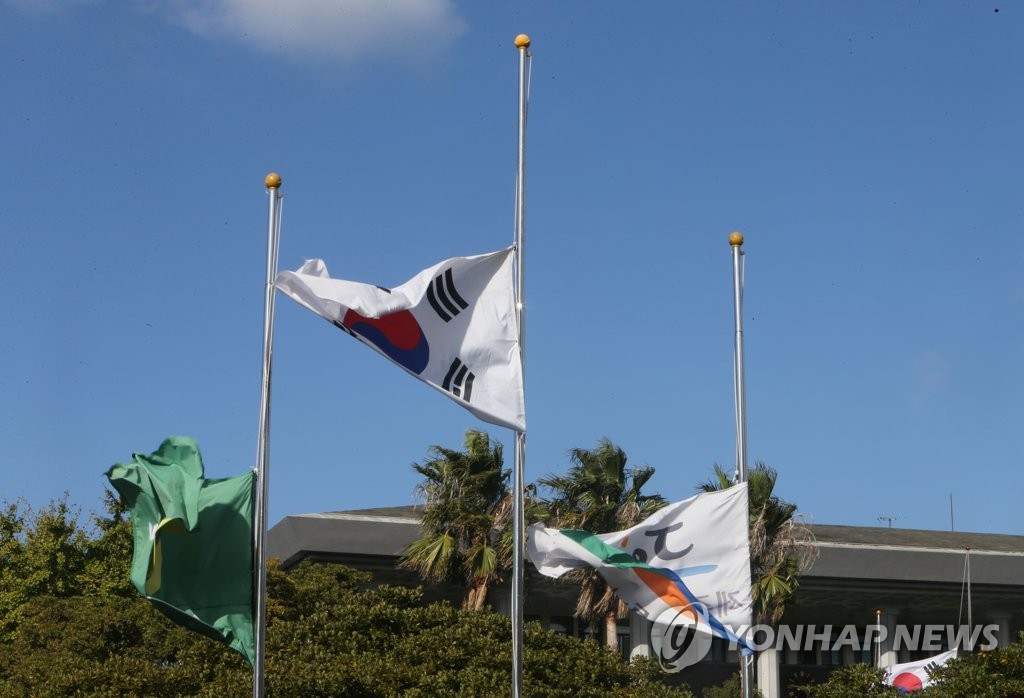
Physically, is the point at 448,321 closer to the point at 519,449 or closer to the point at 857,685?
the point at 519,449

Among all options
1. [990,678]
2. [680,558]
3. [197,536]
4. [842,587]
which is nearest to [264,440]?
[197,536]

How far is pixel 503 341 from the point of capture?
47.3 ft

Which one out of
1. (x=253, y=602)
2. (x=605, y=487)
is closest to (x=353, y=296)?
(x=253, y=602)

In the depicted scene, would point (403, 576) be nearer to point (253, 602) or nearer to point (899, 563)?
point (899, 563)

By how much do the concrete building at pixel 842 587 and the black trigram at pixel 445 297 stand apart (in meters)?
18.8

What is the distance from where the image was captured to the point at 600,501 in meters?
30.7

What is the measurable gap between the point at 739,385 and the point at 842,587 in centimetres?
2343

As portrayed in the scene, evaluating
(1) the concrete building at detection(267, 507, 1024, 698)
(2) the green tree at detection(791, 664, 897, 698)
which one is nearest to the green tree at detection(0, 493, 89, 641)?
(1) the concrete building at detection(267, 507, 1024, 698)

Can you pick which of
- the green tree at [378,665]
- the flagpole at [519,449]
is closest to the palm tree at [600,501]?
the green tree at [378,665]

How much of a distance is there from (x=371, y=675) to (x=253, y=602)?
5.55 metres

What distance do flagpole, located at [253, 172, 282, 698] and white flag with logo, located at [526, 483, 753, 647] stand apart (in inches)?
126

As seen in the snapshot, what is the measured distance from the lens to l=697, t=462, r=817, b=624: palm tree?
1160 inches

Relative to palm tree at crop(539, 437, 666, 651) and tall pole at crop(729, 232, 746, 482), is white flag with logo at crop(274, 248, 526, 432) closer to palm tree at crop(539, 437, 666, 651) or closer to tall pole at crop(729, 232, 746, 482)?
tall pole at crop(729, 232, 746, 482)

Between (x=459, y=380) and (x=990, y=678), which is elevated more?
(x=459, y=380)
